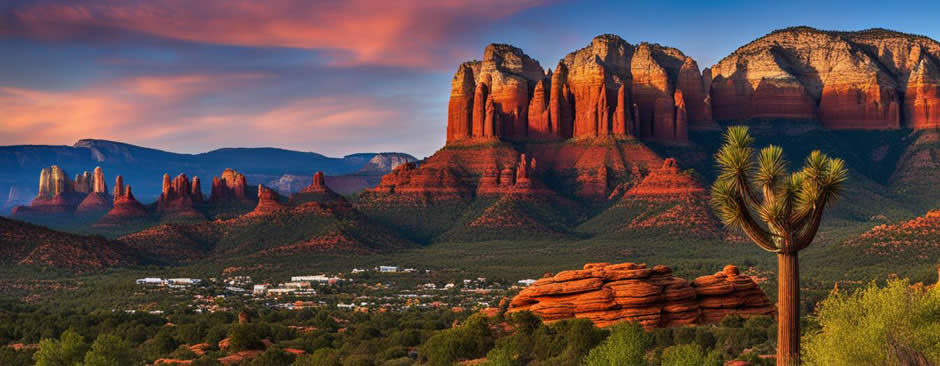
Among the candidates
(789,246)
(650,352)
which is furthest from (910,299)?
(650,352)

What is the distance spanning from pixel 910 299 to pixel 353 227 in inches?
4973

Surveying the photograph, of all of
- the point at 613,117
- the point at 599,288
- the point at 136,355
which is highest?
the point at 613,117

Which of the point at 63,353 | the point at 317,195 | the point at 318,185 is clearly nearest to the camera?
the point at 63,353

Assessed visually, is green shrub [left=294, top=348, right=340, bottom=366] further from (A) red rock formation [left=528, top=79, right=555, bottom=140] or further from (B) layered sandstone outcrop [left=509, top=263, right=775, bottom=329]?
(A) red rock formation [left=528, top=79, right=555, bottom=140]

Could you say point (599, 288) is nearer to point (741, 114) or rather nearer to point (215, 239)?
point (215, 239)

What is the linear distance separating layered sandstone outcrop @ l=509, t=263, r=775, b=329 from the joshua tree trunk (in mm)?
24640

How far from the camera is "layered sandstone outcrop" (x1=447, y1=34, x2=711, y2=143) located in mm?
179250

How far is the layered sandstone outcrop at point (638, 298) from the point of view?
55.1 m

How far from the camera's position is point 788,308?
28.4m

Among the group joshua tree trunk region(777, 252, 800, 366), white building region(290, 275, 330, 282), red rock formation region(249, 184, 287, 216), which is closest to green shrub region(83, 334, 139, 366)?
joshua tree trunk region(777, 252, 800, 366)

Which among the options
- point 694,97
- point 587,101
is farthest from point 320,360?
point 694,97

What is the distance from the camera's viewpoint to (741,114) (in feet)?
655

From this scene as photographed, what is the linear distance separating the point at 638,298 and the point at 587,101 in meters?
127

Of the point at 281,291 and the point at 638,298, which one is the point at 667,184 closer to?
the point at 281,291
